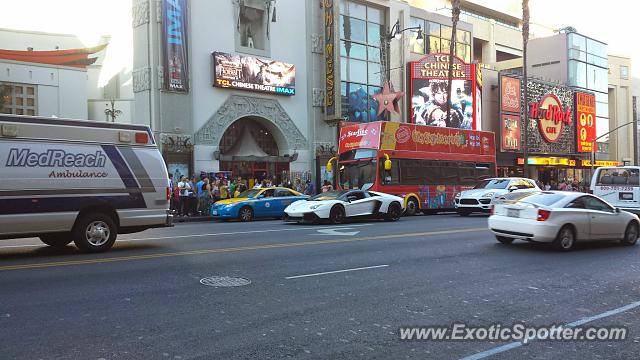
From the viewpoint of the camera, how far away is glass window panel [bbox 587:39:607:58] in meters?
53.3

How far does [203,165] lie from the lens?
91.4 ft

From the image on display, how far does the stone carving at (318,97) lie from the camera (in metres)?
32.7

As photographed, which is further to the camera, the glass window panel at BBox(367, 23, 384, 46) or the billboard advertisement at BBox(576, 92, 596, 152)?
the billboard advertisement at BBox(576, 92, 596, 152)

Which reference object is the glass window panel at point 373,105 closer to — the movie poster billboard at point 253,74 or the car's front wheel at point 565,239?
the movie poster billboard at point 253,74

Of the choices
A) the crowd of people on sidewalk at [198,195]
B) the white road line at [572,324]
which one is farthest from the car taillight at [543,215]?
the crowd of people on sidewalk at [198,195]

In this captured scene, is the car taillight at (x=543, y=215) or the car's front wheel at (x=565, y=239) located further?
the car's front wheel at (x=565, y=239)

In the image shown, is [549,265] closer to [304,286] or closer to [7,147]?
[304,286]

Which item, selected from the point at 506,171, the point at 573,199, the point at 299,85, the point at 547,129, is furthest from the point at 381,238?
the point at 547,129

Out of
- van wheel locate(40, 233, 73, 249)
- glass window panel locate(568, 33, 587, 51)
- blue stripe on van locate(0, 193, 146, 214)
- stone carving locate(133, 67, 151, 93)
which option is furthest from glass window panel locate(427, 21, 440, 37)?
van wheel locate(40, 233, 73, 249)

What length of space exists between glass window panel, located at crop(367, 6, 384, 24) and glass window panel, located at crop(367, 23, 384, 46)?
0.34 m

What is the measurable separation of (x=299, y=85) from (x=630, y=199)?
61.3 feet

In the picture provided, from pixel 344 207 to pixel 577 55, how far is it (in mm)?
42763

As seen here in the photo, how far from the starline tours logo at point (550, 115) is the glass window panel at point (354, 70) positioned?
18.0 meters

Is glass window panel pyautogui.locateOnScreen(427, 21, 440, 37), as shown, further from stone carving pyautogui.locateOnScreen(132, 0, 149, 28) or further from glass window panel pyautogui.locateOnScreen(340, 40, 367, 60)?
stone carving pyautogui.locateOnScreen(132, 0, 149, 28)
